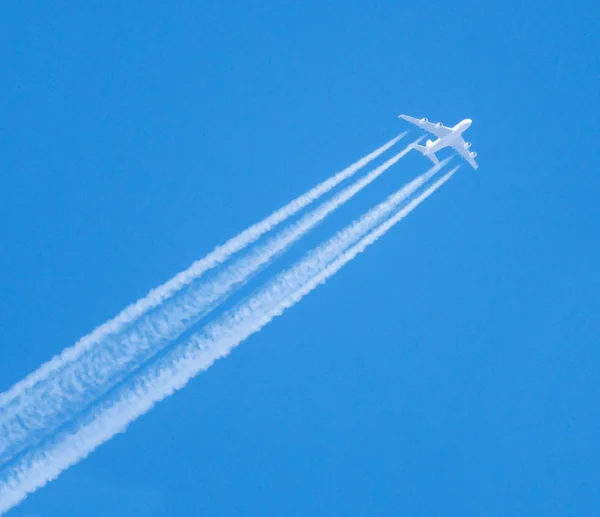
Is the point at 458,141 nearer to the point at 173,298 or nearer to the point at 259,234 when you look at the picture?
the point at 259,234

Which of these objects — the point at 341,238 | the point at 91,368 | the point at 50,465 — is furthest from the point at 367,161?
the point at 50,465

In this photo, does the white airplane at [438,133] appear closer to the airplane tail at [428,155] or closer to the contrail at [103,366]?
the airplane tail at [428,155]

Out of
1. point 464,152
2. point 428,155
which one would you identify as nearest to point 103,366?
point 428,155

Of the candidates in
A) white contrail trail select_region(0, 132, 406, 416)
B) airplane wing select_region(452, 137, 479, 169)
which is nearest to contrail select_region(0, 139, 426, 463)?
white contrail trail select_region(0, 132, 406, 416)

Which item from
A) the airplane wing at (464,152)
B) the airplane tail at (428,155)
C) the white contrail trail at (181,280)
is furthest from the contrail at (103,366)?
the airplane wing at (464,152)

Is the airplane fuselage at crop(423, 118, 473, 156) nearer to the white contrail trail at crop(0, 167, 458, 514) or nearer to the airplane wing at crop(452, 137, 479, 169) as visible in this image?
the airplane wing at crop(452, 137, 479, 169)
